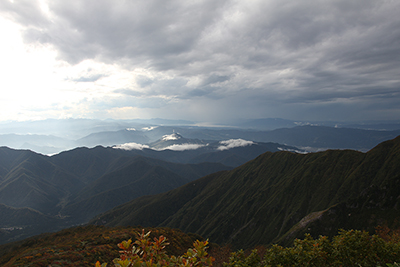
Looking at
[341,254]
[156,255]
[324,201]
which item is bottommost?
[324,201]

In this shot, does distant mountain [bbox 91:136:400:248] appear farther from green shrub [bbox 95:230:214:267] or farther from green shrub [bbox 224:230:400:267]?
green shrub [bbox 95:230:214:267]

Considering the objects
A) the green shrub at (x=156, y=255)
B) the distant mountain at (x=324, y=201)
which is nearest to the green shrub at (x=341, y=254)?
the green shrub at (x=156, y=255)

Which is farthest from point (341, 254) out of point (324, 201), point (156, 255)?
point (324, 201)

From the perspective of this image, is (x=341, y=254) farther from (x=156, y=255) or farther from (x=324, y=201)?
(x=324, y=201)

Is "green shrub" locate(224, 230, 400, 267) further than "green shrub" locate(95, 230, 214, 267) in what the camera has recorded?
Yes

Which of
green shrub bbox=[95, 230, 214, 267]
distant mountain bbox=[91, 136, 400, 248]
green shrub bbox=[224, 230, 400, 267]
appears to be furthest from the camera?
distant mountain bbox=[91, 136, 400, 248]

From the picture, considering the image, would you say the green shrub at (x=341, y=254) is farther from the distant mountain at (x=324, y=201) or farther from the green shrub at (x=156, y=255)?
the distant mountain at (x=324, y=201)

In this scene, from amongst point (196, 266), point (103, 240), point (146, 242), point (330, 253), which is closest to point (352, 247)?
point (330, 253)

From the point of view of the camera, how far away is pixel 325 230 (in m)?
107

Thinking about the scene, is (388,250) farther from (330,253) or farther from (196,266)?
(196,266)

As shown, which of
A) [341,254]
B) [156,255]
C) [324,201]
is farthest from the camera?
[324,201]

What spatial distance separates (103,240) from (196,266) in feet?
212

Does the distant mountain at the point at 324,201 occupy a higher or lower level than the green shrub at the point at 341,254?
lower

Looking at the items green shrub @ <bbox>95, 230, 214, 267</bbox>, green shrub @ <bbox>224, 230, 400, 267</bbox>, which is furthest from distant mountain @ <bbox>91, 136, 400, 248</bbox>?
green shrub @ <bbox>95, 230, 214, 267</bbox>
